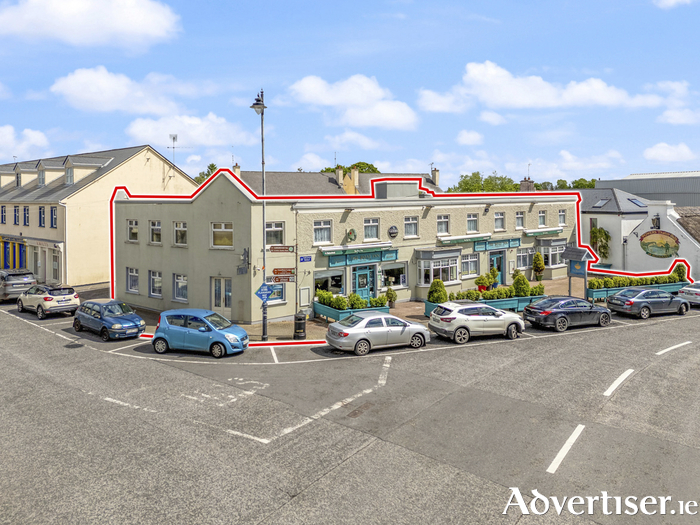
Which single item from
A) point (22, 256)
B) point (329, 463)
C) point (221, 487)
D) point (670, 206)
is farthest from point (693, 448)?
point (22, 256)

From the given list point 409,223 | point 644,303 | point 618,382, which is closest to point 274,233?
point 409,223

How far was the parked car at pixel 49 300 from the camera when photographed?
87.6ft

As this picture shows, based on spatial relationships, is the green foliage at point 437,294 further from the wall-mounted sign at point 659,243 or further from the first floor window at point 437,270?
the wall-mounted sign at point 659,243

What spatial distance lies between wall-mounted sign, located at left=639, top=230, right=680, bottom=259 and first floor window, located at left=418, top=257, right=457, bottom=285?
19.6 metres

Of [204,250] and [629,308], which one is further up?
[204,250]

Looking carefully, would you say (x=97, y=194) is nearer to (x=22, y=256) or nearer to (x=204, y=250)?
(x=22, y=256)

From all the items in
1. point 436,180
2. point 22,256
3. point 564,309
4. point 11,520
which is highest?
point 436,180

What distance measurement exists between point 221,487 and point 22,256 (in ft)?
134

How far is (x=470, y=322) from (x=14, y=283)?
2838cm

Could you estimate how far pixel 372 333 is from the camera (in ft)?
64.2

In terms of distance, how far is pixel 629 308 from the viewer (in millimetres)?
26953

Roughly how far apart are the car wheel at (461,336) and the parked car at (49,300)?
19.6m

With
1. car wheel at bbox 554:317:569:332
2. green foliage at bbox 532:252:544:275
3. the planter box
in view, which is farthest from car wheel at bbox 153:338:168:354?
green foliage at bbox 532:252:544:275

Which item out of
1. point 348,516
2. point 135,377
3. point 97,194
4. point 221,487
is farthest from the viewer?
point 97,194
